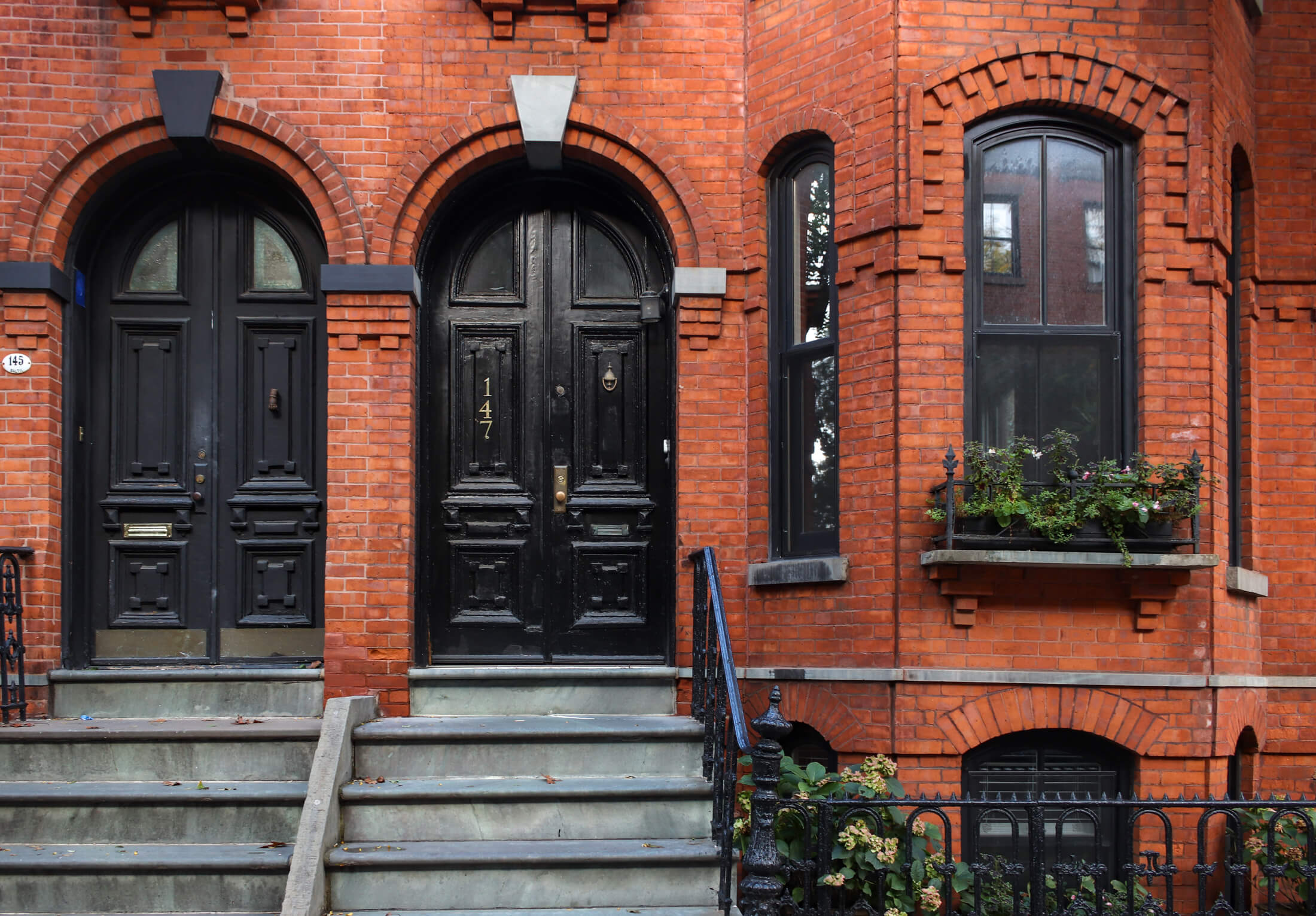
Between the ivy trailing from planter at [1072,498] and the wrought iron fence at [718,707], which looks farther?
the ivy trailing from planter at [1072,498]

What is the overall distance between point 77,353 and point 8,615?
162 centimetres

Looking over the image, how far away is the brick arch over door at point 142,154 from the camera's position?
7.32 metres

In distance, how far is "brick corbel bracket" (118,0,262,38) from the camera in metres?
7.34

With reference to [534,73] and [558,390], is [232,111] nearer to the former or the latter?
[534,73]

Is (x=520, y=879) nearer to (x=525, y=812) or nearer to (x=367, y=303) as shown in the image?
(x=525, y=812)

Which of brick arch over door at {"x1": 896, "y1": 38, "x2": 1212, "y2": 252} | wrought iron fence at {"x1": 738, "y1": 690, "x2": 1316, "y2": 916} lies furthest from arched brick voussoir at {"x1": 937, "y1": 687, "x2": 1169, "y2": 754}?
brick arch over door at {"x1": 896, "y1": 38, "x2": 1212, "y2": 252}

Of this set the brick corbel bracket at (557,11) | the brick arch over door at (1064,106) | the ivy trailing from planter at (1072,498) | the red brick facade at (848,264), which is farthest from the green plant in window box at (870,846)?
the brick corbel bracket at (557,11)

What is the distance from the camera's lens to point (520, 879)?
5723 mm

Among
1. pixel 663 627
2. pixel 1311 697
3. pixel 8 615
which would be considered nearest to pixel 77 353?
pixel 8 615

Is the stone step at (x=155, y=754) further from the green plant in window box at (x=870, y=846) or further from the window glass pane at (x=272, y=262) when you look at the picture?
the window glass pane at (x=272, y=262)

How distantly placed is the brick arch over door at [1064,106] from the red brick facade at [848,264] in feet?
0.06

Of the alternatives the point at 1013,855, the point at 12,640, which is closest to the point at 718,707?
the point at 1013,855

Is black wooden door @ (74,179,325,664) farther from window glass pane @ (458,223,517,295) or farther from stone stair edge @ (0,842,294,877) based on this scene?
stone stair edge @ (0,842,294,877)

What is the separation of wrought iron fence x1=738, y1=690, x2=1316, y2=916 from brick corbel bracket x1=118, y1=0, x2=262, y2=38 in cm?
513
